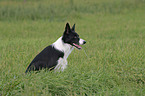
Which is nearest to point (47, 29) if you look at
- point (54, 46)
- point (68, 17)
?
point (68, 17)

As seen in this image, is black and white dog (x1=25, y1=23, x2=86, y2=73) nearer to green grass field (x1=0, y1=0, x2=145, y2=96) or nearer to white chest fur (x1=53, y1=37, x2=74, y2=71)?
white chest fur (x1=53, y1=37, x2=74, y2=71)

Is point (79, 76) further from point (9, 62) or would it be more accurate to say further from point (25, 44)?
point (25, 44)

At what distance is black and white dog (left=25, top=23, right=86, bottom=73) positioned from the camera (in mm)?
4605

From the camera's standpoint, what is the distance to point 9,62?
5605mm

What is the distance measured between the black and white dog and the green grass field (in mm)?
202

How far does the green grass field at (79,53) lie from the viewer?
13.4 feet

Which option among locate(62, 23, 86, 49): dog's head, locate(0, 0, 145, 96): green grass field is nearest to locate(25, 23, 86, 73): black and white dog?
locate(62, 23, 86, 49): dog's head

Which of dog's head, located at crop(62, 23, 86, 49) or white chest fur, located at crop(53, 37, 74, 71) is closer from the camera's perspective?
white chest fur, located at crop(53, 37, 74, 71)

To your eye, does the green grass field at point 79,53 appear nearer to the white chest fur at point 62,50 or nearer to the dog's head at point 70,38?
the white chest fur at point 62,50

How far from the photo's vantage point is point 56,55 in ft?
15.4

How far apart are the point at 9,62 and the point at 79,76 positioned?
6.91 feet

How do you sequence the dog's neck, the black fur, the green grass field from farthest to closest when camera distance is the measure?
the dog's neck → the black fur → the green grass field

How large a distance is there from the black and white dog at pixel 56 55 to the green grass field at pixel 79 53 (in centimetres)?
20

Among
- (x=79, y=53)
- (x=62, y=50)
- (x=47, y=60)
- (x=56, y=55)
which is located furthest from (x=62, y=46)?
(x=79, y=53)
